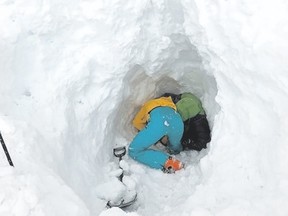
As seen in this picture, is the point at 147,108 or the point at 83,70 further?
the point at 147,108

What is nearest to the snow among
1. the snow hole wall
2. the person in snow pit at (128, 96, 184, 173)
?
the snow hole wall

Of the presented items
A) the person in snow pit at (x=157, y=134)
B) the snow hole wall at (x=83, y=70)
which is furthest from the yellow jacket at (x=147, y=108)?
the snow hole wall at (x=83, y=70)

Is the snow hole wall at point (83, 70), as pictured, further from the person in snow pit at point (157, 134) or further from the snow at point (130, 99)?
the person in snow pit at point (157, 134)

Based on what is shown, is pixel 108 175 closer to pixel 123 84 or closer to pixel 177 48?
pixel 123 84

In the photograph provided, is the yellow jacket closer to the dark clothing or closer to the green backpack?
the green backpack

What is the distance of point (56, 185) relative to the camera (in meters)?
4.21

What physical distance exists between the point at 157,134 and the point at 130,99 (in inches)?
27.2

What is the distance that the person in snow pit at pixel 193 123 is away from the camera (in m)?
6.27

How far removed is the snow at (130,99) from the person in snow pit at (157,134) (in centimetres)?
12

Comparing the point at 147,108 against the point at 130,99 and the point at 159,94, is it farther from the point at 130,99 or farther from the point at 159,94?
the point at 159,94

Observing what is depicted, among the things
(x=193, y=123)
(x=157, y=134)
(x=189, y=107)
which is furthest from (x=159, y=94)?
(x=157, y=134)

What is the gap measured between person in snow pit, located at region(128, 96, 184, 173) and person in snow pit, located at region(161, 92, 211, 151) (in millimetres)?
275

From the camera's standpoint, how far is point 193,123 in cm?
640

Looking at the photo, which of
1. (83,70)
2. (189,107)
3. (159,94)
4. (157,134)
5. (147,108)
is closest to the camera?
(83,70)
